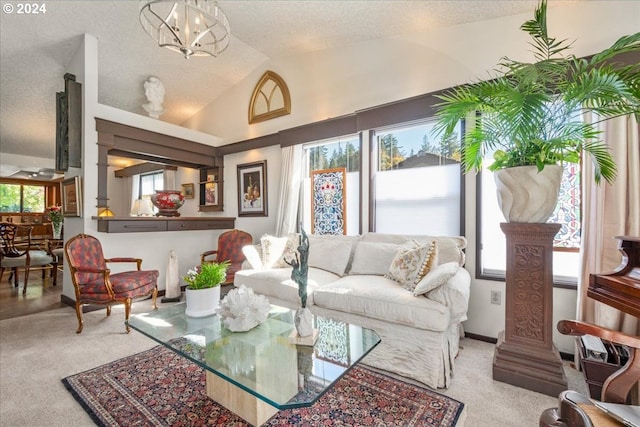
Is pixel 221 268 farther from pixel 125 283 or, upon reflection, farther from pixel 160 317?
pixel 125 283

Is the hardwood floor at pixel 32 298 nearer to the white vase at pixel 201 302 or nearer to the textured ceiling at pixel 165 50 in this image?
the white vase at pixel 201 302

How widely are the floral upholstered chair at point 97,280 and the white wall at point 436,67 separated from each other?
1855 millimetres

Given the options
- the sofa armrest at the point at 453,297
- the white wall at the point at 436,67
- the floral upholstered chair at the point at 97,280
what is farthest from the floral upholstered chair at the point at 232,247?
the sofa armrest at the point at 453,297

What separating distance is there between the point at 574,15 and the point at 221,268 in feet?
11.6

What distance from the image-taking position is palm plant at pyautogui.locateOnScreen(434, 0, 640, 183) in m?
1.54

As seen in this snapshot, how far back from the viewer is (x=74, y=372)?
6.81 ft

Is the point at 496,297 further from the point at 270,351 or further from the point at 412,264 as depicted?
the point at 270,351

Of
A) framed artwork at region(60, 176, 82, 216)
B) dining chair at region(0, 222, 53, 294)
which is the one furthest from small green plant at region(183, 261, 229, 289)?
dining chair at region(0, 222, 53, 294)

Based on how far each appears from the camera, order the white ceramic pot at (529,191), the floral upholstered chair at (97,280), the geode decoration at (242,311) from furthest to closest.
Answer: the floral upholstered chair at (97,280) < the white ceramic pot at (529,191) < the geode decoration at (242,311)

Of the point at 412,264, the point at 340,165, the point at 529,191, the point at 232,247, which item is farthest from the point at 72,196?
the point at 529,191

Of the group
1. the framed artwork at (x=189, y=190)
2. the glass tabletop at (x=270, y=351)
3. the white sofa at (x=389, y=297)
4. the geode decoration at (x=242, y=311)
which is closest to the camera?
the glass tabletop at (x=270, y=351)

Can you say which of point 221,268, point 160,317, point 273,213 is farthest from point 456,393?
point 273,213

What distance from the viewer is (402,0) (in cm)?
265

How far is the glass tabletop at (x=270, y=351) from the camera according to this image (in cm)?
119
